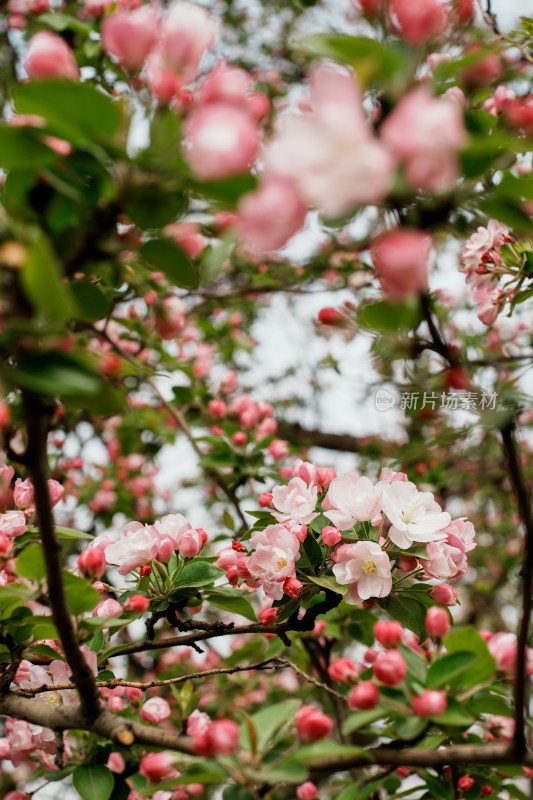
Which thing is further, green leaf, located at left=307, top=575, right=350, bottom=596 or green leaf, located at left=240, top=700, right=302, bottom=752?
green leaf, located at left=307, top=575, right=350, bottom=596

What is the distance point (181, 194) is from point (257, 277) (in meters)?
2.48

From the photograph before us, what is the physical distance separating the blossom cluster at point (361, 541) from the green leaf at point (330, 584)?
0.01 meters

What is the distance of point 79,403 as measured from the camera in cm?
65

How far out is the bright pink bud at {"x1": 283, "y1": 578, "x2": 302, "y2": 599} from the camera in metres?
1.08

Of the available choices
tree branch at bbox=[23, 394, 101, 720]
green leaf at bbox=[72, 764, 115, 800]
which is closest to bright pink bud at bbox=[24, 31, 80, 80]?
tree branch at bbox=[23, 394, 101, 720]

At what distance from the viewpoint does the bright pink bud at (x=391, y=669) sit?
81 cm

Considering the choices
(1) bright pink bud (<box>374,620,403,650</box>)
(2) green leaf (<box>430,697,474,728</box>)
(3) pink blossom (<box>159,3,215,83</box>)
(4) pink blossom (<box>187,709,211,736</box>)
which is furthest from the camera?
(4) pink blossom (<box>187,709,211,736</box>)

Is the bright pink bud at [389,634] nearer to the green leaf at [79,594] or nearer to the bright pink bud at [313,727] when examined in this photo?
the bright pink bud at [313,727]

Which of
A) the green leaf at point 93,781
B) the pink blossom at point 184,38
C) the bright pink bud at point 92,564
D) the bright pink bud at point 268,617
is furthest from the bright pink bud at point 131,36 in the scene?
the green leaf at point 93,781

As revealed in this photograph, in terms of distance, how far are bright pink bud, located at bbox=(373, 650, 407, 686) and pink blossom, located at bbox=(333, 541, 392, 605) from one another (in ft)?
→ 0.78

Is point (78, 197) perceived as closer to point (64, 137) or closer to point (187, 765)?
point (64, 137)

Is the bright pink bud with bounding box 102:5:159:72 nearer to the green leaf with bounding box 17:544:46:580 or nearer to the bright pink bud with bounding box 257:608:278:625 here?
the green leaf with bounding box 17:544:46:580

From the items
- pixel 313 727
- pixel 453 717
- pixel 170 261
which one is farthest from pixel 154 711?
pixel 170 261

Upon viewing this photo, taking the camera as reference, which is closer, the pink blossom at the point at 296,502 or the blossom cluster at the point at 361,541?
the blossom cluster at the point at 361,541
